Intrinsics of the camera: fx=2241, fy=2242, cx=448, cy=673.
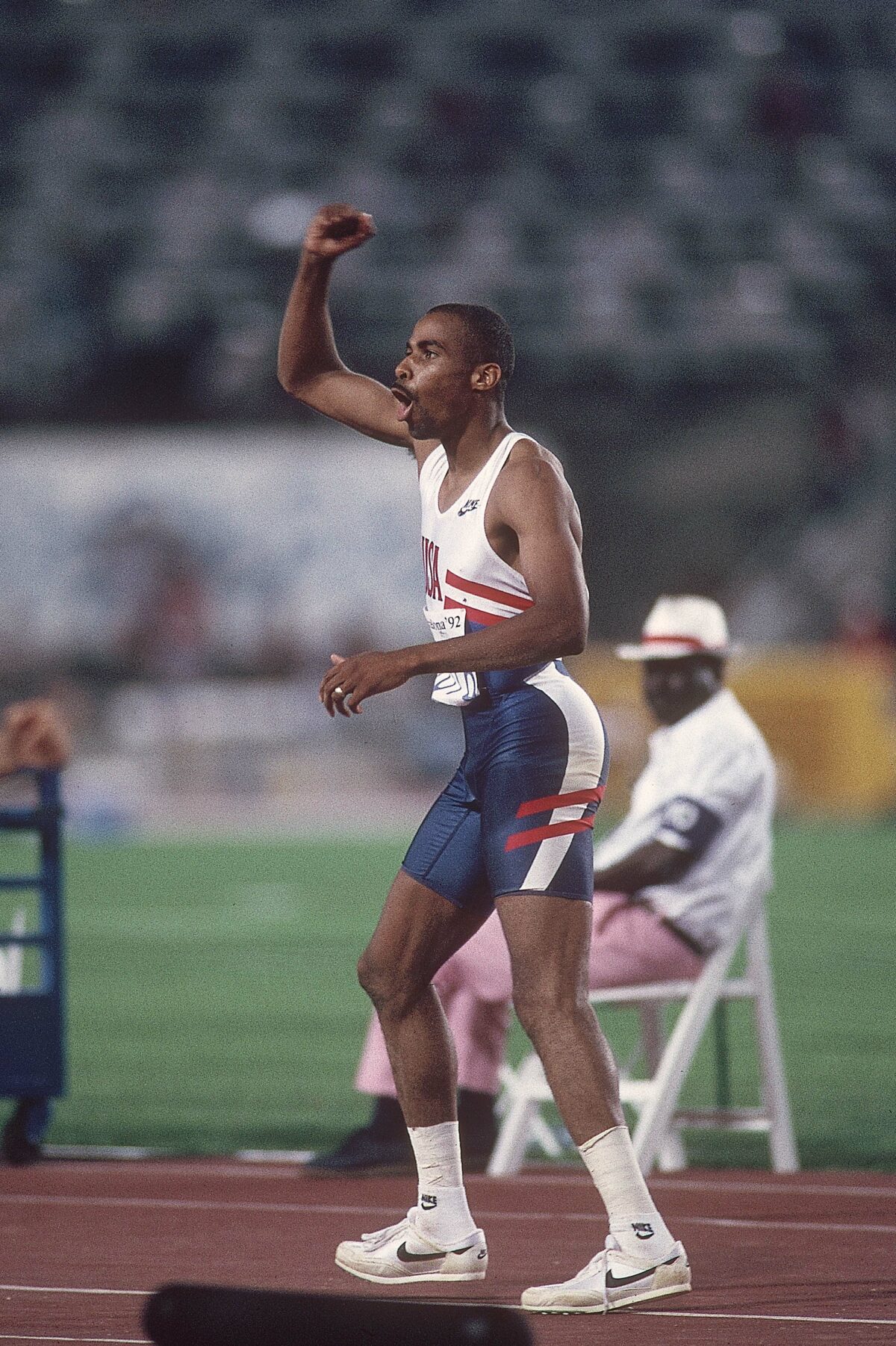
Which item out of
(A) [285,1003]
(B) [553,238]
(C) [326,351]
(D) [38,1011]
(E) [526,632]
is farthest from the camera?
(B) [553,238]

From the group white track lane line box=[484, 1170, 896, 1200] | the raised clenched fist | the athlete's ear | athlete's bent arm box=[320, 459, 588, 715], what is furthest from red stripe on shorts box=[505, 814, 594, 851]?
white track lane line box=[484, 1170, 896, 1200]

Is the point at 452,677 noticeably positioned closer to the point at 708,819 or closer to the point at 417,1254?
the point at 417,1254

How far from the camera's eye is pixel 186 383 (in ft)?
108

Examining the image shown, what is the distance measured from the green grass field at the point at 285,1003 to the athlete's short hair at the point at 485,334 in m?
3.42

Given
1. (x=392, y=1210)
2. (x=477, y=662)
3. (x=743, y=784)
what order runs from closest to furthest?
(x=477, y=662)
(x=392, y=1210)
(x=743, y=784)

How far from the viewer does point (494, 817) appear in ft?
16.2

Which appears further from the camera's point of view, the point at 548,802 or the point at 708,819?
the point at 708,819

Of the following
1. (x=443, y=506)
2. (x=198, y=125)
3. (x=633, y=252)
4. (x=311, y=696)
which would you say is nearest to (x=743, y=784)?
(x=443, y=506)

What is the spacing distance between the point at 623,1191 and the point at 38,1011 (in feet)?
9.65

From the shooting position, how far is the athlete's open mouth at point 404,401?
503cm

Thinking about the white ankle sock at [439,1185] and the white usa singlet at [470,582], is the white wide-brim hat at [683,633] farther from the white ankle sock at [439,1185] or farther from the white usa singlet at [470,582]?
the white ankle sock at [439,1185]

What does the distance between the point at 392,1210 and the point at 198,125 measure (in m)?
32.1

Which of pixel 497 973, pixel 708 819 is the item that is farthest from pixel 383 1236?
pixel 708 819

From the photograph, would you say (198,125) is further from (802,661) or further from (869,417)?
(802,661)
